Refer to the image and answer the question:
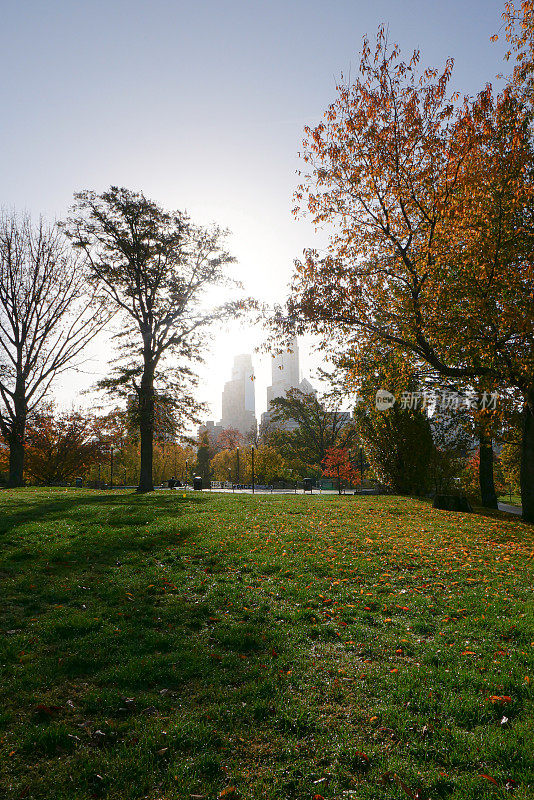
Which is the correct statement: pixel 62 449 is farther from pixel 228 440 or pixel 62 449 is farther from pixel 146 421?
pixel 228 440

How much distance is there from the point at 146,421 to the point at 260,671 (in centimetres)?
1791

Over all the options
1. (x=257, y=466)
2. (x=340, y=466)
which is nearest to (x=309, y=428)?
(x=257, y=466)

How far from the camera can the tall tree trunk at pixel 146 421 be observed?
2098cm

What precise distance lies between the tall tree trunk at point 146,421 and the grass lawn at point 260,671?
1242 centimetres

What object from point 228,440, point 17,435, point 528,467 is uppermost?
point 228,440

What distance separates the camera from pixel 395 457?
21516 mm

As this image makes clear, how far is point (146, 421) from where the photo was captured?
69.0ft

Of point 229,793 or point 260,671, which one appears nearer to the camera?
Answer: point 229,793

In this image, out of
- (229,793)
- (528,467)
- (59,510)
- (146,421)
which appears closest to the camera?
(229,793)

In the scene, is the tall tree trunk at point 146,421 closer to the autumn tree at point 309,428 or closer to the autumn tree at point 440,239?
the autumn tree at point 440,239

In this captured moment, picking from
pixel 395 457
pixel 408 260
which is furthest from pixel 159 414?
pixel 408 260

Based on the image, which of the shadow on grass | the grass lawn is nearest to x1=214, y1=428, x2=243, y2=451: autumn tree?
the shadow on grass

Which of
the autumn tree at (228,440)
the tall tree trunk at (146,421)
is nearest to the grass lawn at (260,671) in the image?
the tall tree trunk at (146,421)

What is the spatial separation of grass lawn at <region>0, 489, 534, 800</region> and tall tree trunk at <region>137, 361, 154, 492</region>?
12421 millimetres
